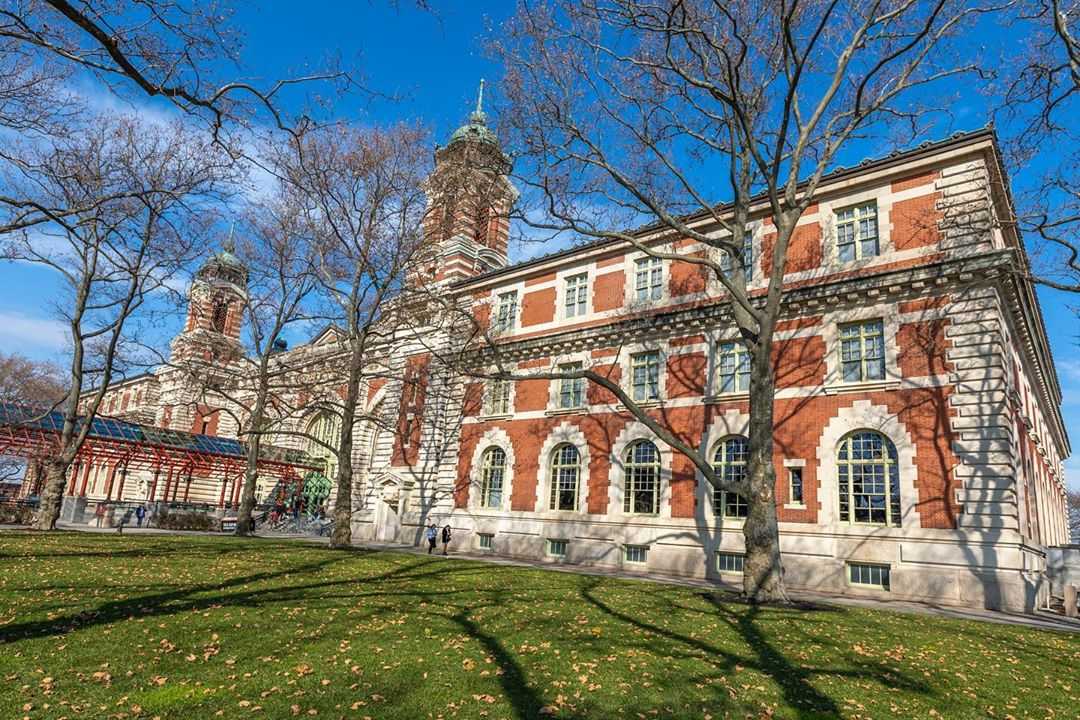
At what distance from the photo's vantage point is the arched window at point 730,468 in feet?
71.7

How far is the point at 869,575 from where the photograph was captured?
18.8 meters

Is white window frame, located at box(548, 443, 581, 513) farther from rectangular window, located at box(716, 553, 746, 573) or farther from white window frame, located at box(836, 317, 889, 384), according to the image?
white window frame, located at box(836, 317, 889, 384)

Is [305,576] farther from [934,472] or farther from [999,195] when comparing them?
[999,195]

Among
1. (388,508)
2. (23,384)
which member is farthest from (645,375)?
(23,384)

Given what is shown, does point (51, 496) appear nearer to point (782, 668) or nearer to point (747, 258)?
point (782, 668)

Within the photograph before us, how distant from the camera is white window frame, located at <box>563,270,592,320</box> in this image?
28.9 meters

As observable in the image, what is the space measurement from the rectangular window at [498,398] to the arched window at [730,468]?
1071 cm

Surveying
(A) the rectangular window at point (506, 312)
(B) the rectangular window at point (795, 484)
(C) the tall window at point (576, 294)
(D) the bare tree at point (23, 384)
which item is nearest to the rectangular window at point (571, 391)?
(C) the tall window at point (576, 294)

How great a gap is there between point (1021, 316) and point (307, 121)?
22.5 m

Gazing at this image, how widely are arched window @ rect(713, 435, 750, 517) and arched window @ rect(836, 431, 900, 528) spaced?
316 centimetres

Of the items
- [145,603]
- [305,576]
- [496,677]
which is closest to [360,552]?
[305,576]

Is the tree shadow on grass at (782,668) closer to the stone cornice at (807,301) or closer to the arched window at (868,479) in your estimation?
the arched window at (868,479)

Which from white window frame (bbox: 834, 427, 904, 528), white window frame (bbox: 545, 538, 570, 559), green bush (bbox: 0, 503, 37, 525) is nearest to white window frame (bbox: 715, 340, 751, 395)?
white window frame (bbox: 834, 427, 904, 528)

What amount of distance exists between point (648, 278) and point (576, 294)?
3815 mm
